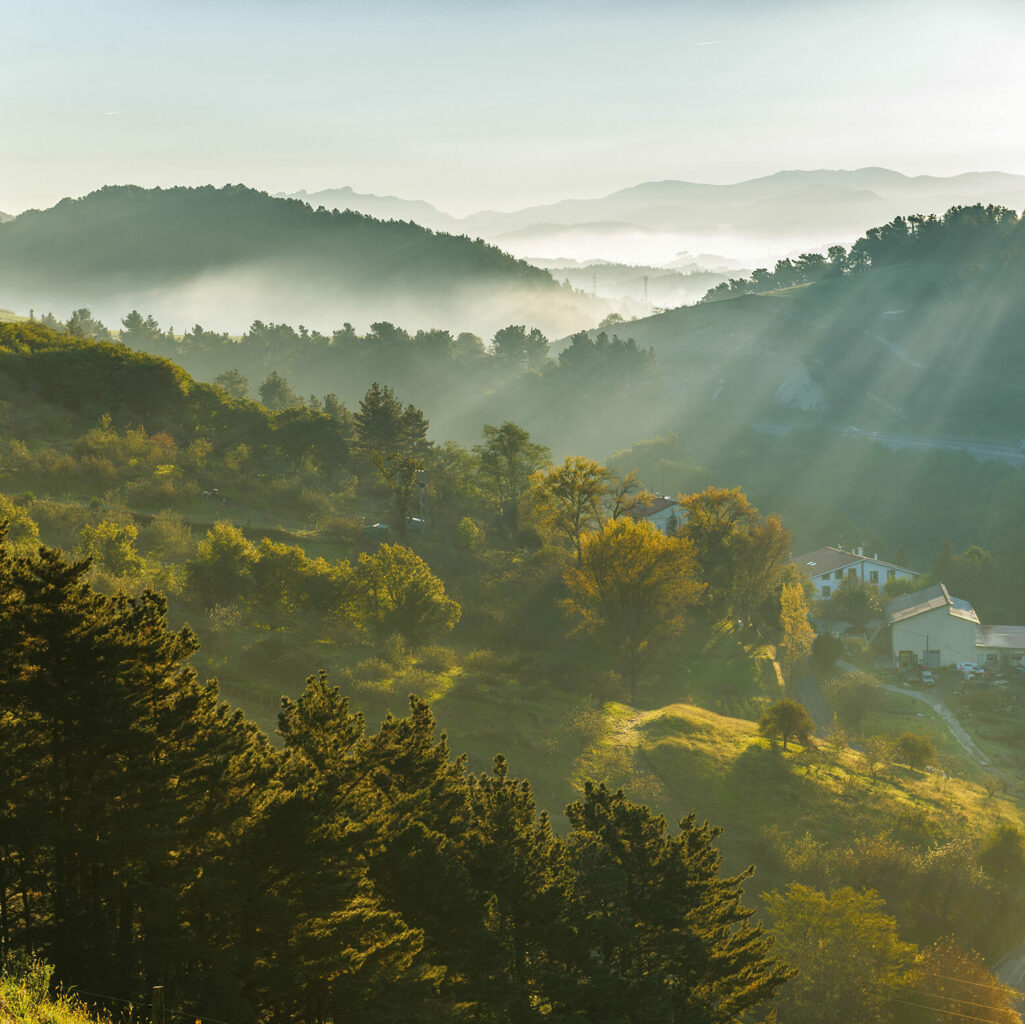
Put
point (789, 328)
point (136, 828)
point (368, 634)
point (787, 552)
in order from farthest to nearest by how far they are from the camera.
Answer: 1. point (789, 328)
2. point (787, 552)
3. point (368, 634)
4. point (136, 828)

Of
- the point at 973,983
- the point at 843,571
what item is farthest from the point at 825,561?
the point at 973,983

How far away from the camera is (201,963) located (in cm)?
1435

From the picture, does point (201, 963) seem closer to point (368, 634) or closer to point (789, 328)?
point (368, 634)

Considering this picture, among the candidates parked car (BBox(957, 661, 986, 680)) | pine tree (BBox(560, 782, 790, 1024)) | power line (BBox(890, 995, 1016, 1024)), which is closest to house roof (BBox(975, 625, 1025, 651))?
parked car (BBox(957, 661, 986, 680))

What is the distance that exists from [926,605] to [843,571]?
1190cm

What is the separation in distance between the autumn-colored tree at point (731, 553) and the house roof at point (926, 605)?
41.7ft

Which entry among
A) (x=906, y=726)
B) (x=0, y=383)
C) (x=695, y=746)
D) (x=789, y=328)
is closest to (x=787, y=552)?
(x=906, y=726)

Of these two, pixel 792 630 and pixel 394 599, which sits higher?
pixel 394 599

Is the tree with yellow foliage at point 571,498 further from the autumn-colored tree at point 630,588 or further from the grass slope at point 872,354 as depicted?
the grass slope at point 872,354

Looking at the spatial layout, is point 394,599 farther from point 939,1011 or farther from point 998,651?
point 998,651

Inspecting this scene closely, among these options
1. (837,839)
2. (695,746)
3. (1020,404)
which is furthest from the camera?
(1020,404)

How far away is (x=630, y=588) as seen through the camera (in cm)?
4994

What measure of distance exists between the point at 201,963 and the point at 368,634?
2875 centimetres

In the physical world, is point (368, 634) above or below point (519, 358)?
below
